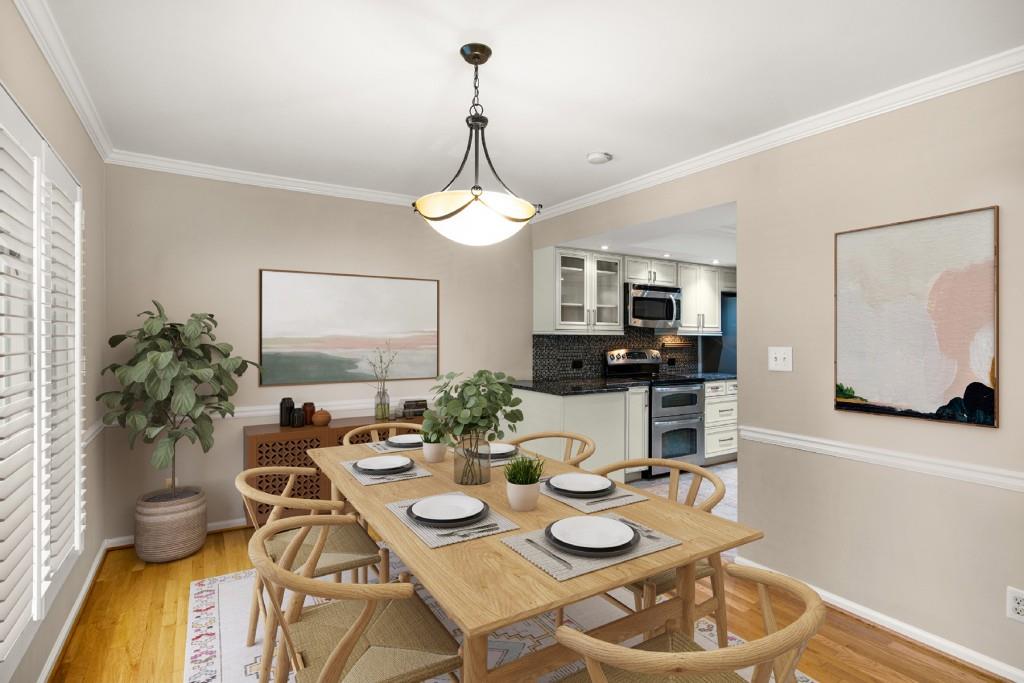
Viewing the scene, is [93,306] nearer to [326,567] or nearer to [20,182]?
[20,182]

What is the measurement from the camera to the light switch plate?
2.85 metres

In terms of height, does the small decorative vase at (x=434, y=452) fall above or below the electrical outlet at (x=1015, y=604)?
above

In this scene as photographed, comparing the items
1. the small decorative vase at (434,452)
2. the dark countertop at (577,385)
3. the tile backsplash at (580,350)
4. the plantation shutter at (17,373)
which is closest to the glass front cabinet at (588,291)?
the tile backsplash at (580,350)

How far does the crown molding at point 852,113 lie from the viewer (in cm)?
214

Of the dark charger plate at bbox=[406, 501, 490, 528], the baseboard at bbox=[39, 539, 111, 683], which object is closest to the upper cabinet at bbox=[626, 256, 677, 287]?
the dark charger plate at bbox=[406, 501, 490, 528]

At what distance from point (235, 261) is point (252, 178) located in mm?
581

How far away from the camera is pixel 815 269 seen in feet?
8.98

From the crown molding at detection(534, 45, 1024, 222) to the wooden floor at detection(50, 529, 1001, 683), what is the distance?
2349mm

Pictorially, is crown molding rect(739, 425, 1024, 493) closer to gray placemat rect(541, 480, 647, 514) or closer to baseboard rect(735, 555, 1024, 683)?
baseboard rect(735, 555, 1024, 683)

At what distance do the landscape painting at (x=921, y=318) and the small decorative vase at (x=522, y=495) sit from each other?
5.81 ft

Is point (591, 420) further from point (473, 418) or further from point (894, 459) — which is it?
point (473, 418)

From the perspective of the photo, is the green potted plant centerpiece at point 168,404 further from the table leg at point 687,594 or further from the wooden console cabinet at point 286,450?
the table leg at point 687,594

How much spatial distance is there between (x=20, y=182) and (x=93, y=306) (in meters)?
1.51

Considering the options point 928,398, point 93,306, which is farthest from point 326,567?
point 928,398
